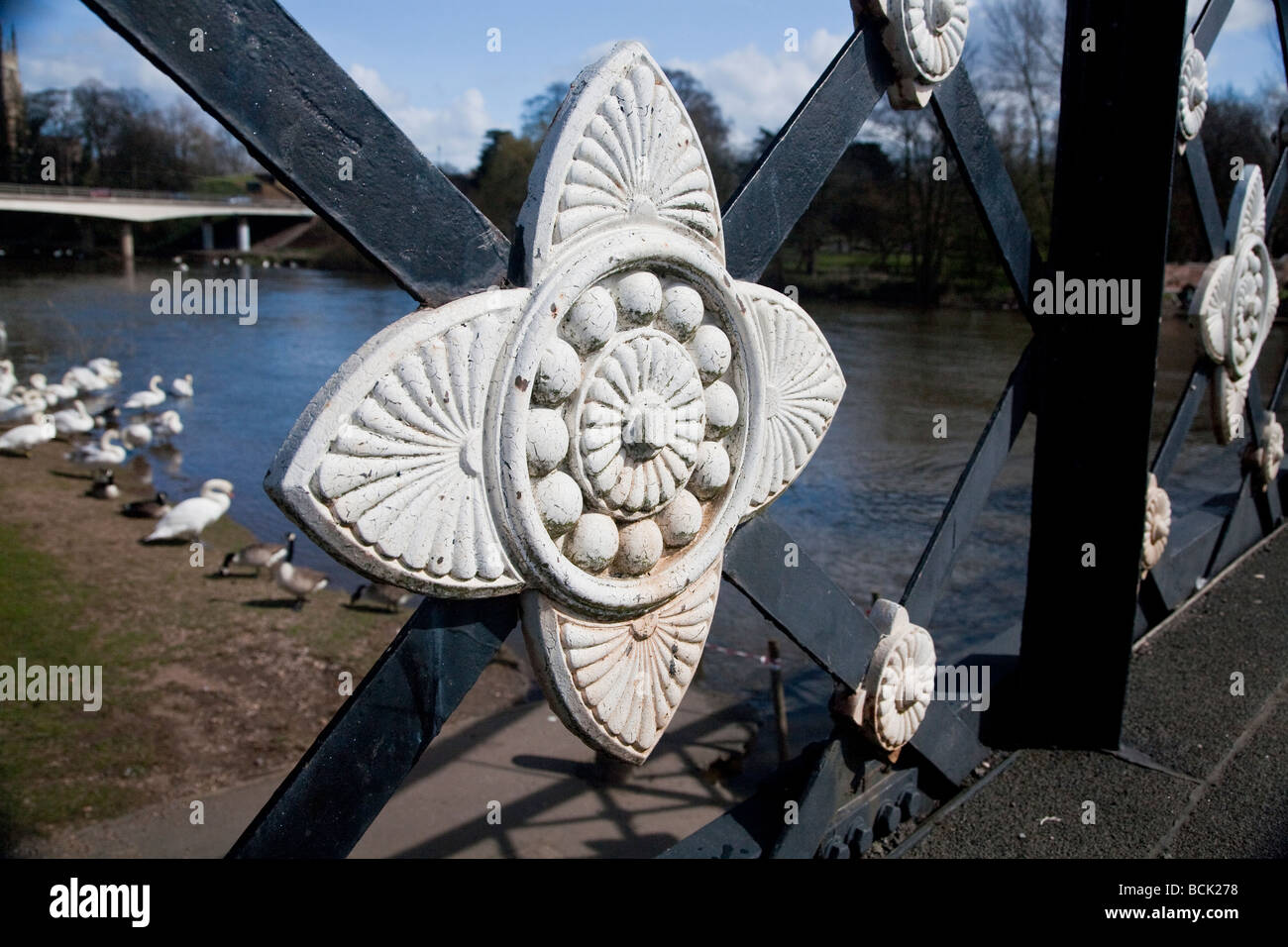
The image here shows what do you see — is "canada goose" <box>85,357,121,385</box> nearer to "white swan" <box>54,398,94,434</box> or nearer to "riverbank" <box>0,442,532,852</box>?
"white swan" <box>54,398,94,434</box>

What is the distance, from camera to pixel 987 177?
263 centimetres

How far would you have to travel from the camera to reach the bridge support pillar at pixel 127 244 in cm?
2830

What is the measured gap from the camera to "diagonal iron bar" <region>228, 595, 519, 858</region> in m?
1.46

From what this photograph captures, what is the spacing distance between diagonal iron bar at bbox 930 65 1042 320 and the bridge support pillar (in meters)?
29.6

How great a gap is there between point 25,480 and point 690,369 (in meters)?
13.8

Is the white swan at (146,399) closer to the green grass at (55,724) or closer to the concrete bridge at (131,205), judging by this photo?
the concrete bridge at (131,205)

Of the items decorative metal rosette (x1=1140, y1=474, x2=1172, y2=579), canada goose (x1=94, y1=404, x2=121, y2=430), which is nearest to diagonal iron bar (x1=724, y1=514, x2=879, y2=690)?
decorative metal rosette (x1=1140, y1=474, x2=1172, y2=579)

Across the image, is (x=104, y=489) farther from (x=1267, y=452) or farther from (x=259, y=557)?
(x=1267, y=452)

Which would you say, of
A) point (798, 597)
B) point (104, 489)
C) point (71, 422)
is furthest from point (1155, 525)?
point (71, 422)

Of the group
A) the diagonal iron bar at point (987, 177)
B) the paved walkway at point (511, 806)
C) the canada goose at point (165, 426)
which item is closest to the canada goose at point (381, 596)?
the paved walkway at point (511, 806)

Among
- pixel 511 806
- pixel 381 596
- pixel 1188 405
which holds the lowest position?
pixel 511 806

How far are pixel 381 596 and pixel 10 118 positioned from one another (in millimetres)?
13656
